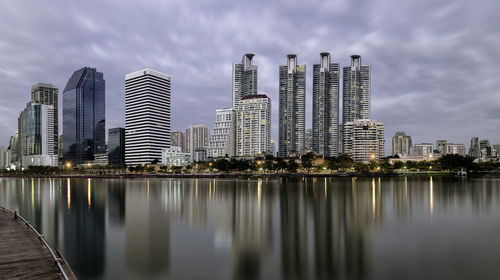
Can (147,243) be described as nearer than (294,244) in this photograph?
No

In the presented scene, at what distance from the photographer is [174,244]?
2772 centimetres

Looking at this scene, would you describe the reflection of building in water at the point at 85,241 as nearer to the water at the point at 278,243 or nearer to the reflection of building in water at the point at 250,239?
the water at the point at 278,243

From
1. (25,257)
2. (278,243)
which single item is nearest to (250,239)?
(278,243)

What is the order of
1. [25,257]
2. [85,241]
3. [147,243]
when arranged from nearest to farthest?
[25,257] < [147,243] < [85,241]

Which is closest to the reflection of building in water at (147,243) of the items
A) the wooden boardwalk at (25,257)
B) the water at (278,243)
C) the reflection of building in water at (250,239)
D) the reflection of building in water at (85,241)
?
the water at (278,243)

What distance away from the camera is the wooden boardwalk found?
16.0m

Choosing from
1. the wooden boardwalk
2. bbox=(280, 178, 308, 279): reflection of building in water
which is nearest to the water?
bbox=(280, 178, 308, 279): reflection of building in water

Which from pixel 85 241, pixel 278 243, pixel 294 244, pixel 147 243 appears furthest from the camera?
pixel 85 241

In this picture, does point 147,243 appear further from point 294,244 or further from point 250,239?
point 294,244

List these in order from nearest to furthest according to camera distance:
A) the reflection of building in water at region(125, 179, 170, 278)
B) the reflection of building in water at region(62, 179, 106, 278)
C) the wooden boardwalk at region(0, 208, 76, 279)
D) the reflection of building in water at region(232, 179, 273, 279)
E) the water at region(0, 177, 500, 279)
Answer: the wooden boardwalk at region(0, 208, 76, 279) → the water at region(0, 177, 500, 279) → the reflection of building in water at region(232, 179, 273, 279) → the reflection of building in water at region(125, 179, 170, 278) → the reflection of building in water at region(62, 179, 106, 278)

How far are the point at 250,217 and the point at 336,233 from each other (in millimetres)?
13110

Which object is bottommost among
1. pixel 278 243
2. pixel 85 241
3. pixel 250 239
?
pixel 85 241

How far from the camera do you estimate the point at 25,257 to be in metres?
18.6

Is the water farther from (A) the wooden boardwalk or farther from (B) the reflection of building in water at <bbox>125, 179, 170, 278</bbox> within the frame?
(A) the wooden boardwalk
